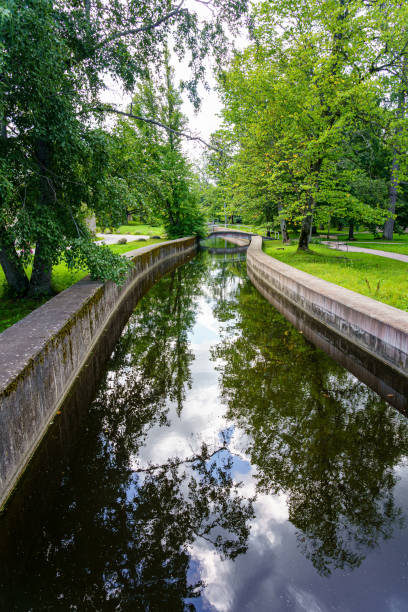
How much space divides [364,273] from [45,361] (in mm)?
11208

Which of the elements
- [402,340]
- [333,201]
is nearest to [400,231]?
[333,201]

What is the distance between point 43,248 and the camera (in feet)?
23.9

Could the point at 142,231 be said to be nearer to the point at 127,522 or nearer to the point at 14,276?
the point at 14,276

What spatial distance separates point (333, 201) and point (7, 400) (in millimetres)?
16108

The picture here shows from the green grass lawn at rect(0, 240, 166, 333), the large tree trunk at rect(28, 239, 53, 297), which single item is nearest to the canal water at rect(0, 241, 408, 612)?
the green grass lawn at rect(0, 240, 166, 333)

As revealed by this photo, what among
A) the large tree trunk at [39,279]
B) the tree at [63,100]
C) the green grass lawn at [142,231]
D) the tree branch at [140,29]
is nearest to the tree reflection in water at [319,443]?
the tree at [63,100]

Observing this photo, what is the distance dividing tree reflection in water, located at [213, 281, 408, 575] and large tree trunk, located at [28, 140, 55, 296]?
163 inches

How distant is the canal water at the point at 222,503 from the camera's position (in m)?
2.66

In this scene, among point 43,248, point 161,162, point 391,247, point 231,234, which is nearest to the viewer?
point 43,248

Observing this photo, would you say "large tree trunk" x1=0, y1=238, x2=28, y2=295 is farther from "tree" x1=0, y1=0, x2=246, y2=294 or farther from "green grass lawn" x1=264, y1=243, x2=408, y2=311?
"green grass lawn" x1=264, y1=243, x2=408, y2=311

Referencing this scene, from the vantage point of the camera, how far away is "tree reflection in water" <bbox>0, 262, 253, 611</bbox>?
2.62 m

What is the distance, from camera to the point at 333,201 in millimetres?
16328

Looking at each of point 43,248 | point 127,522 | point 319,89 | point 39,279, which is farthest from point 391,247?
point 127,522

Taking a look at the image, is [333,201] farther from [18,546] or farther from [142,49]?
[18,546]
